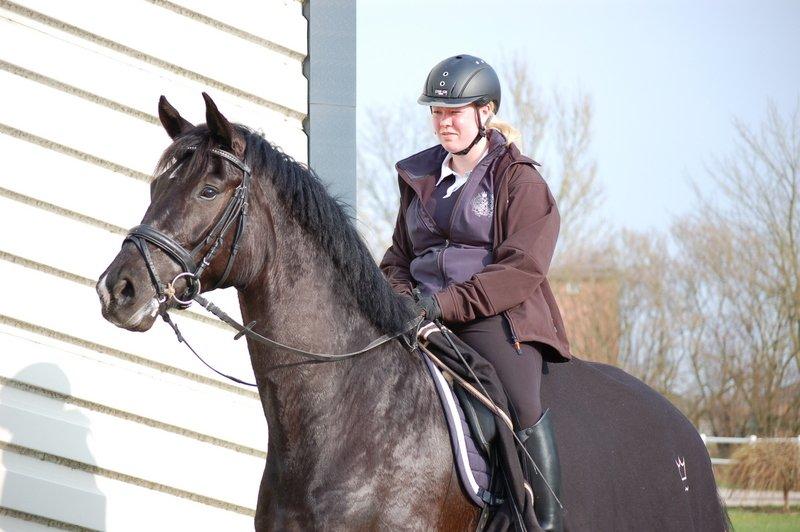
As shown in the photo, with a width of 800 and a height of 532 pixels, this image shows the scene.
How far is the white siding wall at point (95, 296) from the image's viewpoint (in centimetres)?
595

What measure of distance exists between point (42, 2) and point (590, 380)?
147 inches

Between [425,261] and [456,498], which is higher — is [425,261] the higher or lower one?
the higher one

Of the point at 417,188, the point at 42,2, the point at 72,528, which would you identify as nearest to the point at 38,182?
the point at 42,2

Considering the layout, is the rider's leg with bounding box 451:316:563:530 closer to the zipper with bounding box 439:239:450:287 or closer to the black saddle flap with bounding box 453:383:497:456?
the black saddle flap with bounding box 453:383:497:456

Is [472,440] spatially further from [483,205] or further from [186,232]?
[186,232]

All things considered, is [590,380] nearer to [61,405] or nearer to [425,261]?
[425,261]

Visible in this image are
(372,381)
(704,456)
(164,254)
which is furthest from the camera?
(704,456)

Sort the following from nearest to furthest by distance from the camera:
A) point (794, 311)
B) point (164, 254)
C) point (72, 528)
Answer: point (164, 254), point (72, 528), point (794, 311)

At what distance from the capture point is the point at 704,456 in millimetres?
5195

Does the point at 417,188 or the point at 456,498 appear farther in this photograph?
the point at 417,188

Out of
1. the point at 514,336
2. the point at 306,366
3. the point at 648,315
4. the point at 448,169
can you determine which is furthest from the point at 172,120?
the point at 648,315

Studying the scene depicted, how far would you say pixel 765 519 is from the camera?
1307 cm

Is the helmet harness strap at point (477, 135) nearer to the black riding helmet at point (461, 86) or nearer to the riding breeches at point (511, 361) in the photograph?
the black riding helmet at point (461, 86)

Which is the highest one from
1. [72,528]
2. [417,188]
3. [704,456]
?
[417,188]
